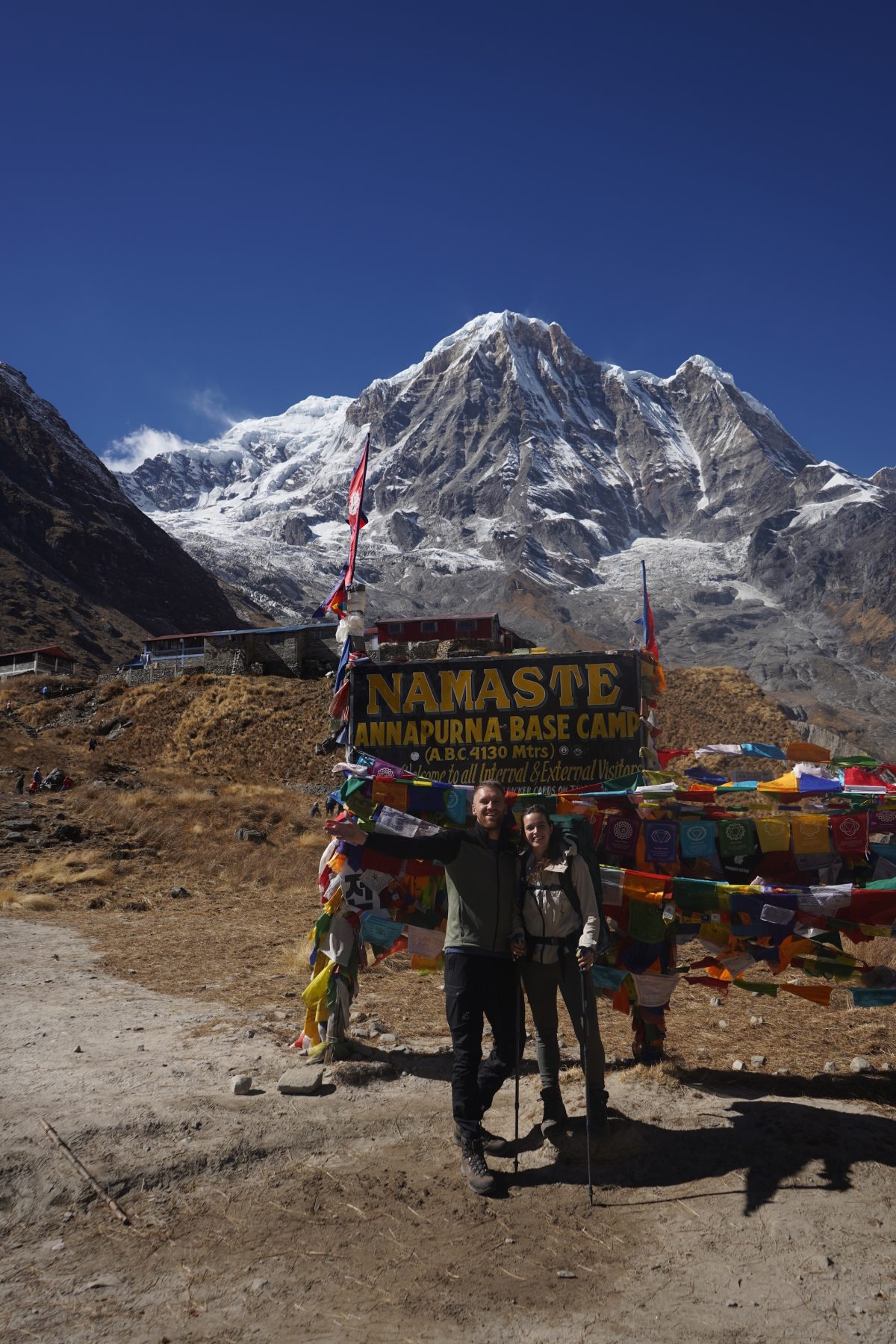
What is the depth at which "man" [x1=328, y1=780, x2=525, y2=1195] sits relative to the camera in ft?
18.2

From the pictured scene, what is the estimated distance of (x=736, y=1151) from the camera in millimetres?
5652

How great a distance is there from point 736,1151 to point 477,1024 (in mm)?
1862

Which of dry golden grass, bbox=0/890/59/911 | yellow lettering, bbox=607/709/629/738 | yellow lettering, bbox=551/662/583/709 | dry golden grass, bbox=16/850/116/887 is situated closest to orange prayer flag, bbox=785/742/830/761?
yellow lettering, bbox=607/709/629/738

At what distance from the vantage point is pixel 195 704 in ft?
131

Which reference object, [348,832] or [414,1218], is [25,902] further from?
[414,1218]

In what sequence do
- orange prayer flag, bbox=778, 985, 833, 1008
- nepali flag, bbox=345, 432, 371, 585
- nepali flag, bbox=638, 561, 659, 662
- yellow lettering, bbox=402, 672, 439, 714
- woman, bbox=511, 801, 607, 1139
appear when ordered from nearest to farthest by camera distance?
woman, bbox=511, 801, 607, 1139 < orange prayer flag, bbox=778, 985, 833, 1008 < yellow lettering, bbox=402, 672, 439, 714 < nepali flag, bbox=345, 432, 371, 585 < nepali flag, bbox=638, 561, 659, 662

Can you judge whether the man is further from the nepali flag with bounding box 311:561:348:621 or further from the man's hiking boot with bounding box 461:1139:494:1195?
the nepali flag with bounding box 311:561:348:621

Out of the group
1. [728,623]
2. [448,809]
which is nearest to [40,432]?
[728,623]

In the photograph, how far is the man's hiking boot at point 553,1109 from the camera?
5.92 m

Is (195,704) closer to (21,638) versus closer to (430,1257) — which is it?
(430,1257)

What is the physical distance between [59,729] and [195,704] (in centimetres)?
634

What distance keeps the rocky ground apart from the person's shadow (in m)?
0.02

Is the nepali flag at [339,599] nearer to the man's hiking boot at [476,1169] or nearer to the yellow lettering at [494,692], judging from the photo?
the yellow lettering at [494,692]

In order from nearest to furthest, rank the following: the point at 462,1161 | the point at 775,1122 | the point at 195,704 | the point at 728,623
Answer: the point at 462,1161 < the point at 775,1122 < the point at 195,704 < the point at 728,623
